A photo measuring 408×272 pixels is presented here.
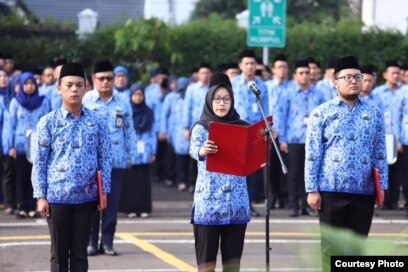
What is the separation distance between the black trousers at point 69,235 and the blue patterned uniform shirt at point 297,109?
849 cm

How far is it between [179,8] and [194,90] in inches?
1009

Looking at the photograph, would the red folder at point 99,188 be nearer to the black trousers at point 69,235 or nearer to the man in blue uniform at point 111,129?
the black trousers at point 69,235

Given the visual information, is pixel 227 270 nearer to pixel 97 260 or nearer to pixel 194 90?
pixel 97 260

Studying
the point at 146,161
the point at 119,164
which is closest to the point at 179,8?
the point at 146,161

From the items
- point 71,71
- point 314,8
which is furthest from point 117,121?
point 314,8

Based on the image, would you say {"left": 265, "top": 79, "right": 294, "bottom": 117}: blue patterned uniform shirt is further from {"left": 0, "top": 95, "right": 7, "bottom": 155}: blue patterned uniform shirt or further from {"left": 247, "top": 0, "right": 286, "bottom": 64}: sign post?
{"left": 0, "top": 95, "right": 7, "bottom": 155}: blue patterned uniform shirt

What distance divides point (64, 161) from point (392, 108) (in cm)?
988

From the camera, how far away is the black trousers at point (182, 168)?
23.6 metres

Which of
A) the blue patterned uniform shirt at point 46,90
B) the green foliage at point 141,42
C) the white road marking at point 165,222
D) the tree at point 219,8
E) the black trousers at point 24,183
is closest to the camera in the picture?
the white road marking at point 165,222

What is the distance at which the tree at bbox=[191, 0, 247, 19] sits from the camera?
44.6 metres

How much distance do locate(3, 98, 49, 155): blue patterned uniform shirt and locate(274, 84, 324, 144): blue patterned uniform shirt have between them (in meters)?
3.68

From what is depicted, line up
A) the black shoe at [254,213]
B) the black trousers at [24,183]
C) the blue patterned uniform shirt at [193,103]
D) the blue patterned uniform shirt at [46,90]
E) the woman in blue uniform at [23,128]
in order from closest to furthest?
the woman in blue uniform at [23,128]
the black trousers at [24,183]
the black shoe at [254,213]
the blue patterned uniform shirt at [46,90]
the blue patterned uniform shirt at [193,103]

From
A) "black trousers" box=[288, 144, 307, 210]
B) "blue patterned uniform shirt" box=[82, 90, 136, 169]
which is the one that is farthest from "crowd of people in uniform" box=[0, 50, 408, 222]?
"blue patterned uniform shirt" box=[82, 90, 136, 169]

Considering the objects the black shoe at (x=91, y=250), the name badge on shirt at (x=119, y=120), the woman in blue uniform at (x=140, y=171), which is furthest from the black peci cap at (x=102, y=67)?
the woman in blue uniform at (x=140, y=171)
